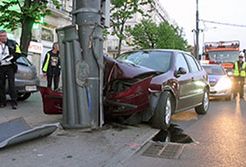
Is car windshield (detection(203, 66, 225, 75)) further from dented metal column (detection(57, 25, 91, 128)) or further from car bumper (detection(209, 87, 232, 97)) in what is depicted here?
dented metal column (detection(57, 25, 91, 128))

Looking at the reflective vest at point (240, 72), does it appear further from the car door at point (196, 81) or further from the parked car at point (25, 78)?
the parked car at point (25, 78)

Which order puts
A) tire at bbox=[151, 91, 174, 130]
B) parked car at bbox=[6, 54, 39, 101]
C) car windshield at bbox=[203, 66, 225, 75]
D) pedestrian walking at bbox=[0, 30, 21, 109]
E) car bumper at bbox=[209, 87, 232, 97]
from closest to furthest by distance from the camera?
tire at bbox=[151, 91, 174, 130] → pedestrian walking at bbox=[0, 30, 21, 109] → parked car at bbox=[6, 54, 39, 101] → car bumper at bbox=[209, 87, 232, 97] → car windshield at bbox=[203, 66, 225, 75]

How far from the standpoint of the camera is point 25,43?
658 inches

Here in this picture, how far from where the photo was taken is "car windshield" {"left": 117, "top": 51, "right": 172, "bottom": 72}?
8.85 m

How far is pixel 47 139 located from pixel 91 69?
152cm

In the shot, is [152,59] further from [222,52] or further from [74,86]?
[222,52]

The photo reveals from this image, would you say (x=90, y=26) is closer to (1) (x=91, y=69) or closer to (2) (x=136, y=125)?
(1) (x=91, y=69)

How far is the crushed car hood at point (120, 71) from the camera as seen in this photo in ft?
25.6

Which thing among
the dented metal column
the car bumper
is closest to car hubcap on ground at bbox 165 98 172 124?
the dented metal column

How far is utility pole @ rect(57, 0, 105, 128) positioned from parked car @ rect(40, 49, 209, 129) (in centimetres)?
40

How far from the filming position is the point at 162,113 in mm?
7957

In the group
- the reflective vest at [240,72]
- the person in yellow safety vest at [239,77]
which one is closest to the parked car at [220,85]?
the person in yellow safety vest at [239,77]

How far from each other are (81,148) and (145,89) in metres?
2.00

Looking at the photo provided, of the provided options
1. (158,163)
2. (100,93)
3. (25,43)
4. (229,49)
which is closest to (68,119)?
(100,93)
